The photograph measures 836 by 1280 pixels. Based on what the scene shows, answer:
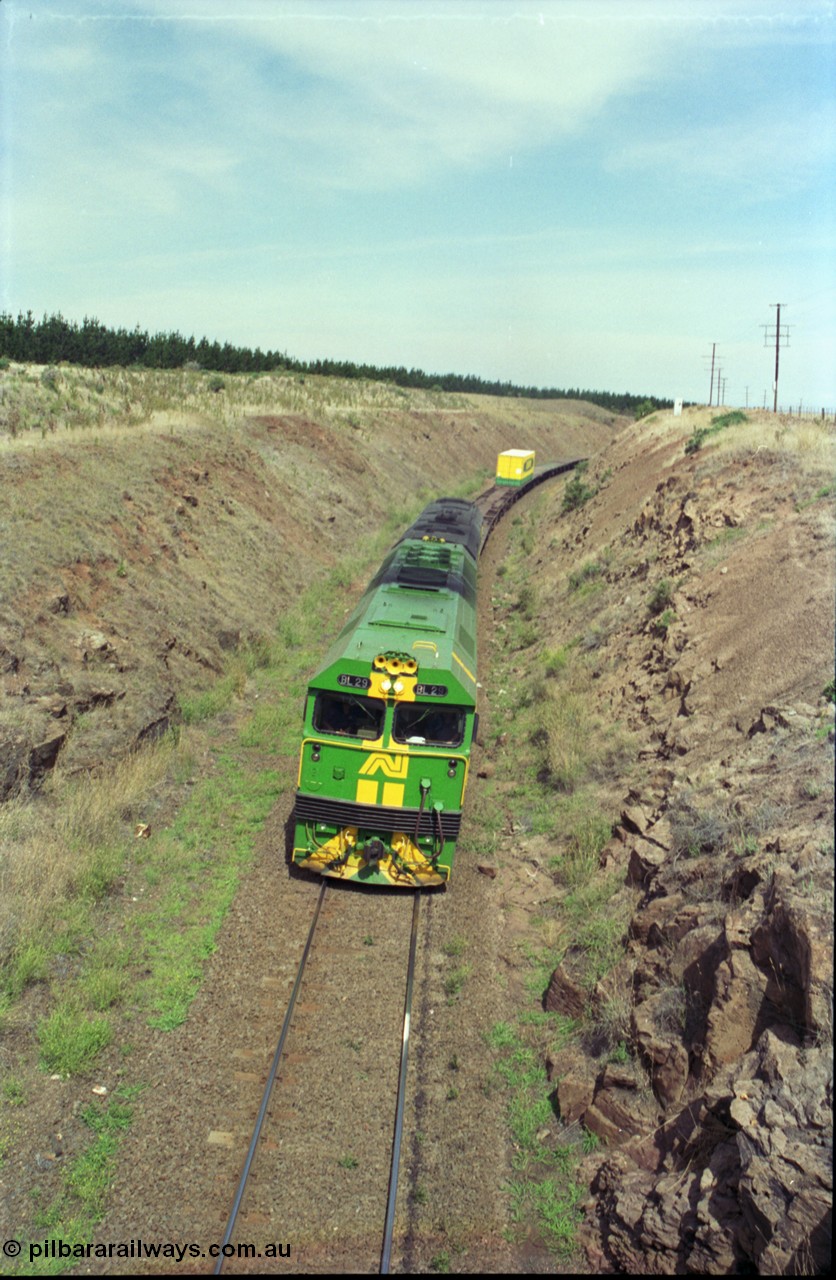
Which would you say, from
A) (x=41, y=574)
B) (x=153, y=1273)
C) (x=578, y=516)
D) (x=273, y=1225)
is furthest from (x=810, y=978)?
(x=578, y=516)

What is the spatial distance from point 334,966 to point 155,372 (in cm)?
4395

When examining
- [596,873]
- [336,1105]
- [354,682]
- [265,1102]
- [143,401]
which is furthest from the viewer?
[143,401]

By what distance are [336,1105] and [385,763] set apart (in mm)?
4089

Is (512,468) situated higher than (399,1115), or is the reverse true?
(512,468)

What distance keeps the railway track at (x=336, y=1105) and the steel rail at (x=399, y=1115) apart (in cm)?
1

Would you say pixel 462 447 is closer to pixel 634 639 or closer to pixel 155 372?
pixel 155 372

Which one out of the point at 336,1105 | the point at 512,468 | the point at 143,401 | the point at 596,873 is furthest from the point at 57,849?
the point at 512,468

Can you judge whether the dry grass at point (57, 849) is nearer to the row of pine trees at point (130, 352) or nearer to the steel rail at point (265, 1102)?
the steel rail at point (265, 1102)

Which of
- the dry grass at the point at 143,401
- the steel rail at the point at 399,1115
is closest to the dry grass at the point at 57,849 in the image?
the steel rail at the point at 399,1115

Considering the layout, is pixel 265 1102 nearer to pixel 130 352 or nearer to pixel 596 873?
pixel 596 873

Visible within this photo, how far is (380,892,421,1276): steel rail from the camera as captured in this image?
6.79 metres

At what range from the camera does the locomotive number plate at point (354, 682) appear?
1127cm

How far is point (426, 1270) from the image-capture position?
6746mm

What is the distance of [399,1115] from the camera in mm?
8219
